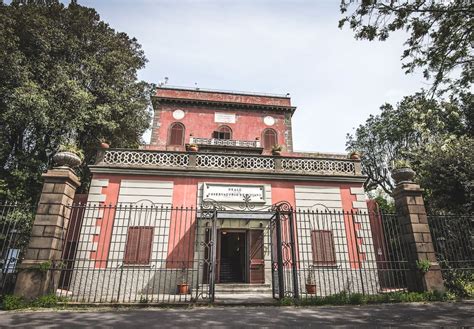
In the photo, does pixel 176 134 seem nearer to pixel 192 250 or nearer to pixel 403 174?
pixel 192 250

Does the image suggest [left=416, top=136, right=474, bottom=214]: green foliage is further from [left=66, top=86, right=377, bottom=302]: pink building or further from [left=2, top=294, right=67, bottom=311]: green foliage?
[left=2, top=294, right=67, bottom=311]: green foliage

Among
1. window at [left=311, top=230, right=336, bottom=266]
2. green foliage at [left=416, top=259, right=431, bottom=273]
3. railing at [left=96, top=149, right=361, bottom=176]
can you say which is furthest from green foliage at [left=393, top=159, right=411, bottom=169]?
window at [left=311, top=230, right=336, bottom=266]

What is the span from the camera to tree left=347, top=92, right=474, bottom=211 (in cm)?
935

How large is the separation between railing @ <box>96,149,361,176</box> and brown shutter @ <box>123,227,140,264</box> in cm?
265

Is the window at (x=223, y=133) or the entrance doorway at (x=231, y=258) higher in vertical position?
the window at (x=223, y=133)

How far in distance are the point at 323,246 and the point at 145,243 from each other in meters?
6.61

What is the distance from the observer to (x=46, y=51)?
14.0m

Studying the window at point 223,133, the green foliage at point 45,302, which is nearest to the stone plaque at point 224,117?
the window at point 223,133

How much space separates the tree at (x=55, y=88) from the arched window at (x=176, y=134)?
2.32 m

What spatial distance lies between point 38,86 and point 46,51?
2.21 meters

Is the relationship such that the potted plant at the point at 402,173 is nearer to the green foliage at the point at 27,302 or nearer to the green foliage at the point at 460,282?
the green foliage at the point at 460,282

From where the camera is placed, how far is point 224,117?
66.0 feet

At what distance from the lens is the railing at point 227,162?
11008 mm

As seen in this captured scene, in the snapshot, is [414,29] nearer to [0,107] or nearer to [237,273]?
[237,273]
